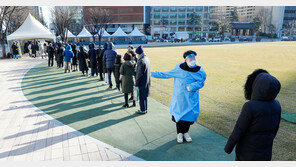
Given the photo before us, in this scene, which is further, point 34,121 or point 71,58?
point 71,58

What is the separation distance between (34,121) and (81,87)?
3.85 meters

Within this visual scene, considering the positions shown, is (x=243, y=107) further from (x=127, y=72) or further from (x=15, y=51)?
(x=15, y=51)

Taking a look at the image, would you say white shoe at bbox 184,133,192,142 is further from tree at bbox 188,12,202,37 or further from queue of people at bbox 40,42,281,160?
tree at bbox 188,12,202,37

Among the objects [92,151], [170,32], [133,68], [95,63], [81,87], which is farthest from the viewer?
[170,32]

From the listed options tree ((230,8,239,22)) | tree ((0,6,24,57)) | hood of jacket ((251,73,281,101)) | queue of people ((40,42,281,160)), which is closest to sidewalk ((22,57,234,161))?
queue of people ((40,42,281,160))

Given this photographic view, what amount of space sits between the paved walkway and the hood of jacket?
249cm

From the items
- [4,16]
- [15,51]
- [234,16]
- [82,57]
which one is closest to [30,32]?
[15,51]

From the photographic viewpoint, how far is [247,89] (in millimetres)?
2564

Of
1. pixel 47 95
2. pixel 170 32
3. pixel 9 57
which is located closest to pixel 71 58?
pixel 47 95

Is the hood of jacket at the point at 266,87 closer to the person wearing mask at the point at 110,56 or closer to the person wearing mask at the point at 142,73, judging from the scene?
the person wearing mask at the point at 142,73

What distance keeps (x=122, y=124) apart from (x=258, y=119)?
3.69 meters

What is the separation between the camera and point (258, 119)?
228 cm

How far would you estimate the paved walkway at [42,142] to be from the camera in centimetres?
385
